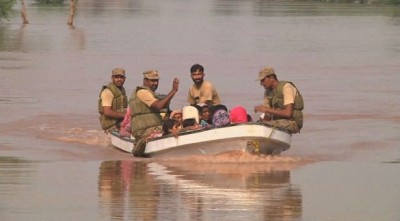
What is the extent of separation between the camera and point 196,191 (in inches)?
640

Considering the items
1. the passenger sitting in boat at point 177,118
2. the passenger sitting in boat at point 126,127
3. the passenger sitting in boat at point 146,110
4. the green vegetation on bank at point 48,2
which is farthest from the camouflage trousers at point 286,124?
the green vegetation on bank at point 48,2

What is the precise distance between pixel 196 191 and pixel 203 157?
8.79 feet

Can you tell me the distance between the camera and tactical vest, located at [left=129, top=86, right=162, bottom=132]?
1912 cm

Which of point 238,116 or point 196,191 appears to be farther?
point 238,116

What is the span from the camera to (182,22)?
82000mm

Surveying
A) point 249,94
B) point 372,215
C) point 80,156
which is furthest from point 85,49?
point 372,215

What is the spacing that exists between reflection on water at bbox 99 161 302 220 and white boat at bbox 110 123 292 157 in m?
0.23

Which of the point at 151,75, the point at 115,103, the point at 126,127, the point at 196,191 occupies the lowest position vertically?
the point at 196,191

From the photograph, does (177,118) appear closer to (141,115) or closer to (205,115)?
(205,115)

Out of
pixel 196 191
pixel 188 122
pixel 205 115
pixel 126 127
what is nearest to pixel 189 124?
pixel 188 122

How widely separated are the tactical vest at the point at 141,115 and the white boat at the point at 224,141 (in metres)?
0.33

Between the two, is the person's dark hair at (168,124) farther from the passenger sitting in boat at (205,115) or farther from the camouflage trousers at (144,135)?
the passenger sitting in boat at (205,115)

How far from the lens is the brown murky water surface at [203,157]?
15078 mm

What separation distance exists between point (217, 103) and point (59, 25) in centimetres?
5252
